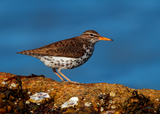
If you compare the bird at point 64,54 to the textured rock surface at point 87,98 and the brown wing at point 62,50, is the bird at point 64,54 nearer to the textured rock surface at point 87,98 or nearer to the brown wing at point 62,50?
the brown wing at point 62,50

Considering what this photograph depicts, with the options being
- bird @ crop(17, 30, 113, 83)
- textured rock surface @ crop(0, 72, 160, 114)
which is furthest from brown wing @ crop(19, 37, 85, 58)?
textured rock surface @ crop(0, 72, 160, 114)

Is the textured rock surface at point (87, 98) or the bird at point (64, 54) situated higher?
the bird at point (64, 54)

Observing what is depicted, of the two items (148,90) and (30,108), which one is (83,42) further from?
(30,108)

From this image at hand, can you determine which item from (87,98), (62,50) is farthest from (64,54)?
(87,98)

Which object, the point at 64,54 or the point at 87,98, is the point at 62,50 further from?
the point at 87,98

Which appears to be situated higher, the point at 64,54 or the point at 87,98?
the point at 64,54

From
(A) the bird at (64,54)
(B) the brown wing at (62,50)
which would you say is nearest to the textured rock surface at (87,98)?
(A) the bird at (64,54)

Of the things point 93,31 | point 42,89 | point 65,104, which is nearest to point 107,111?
point 65,104

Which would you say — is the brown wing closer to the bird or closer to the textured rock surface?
the bird
